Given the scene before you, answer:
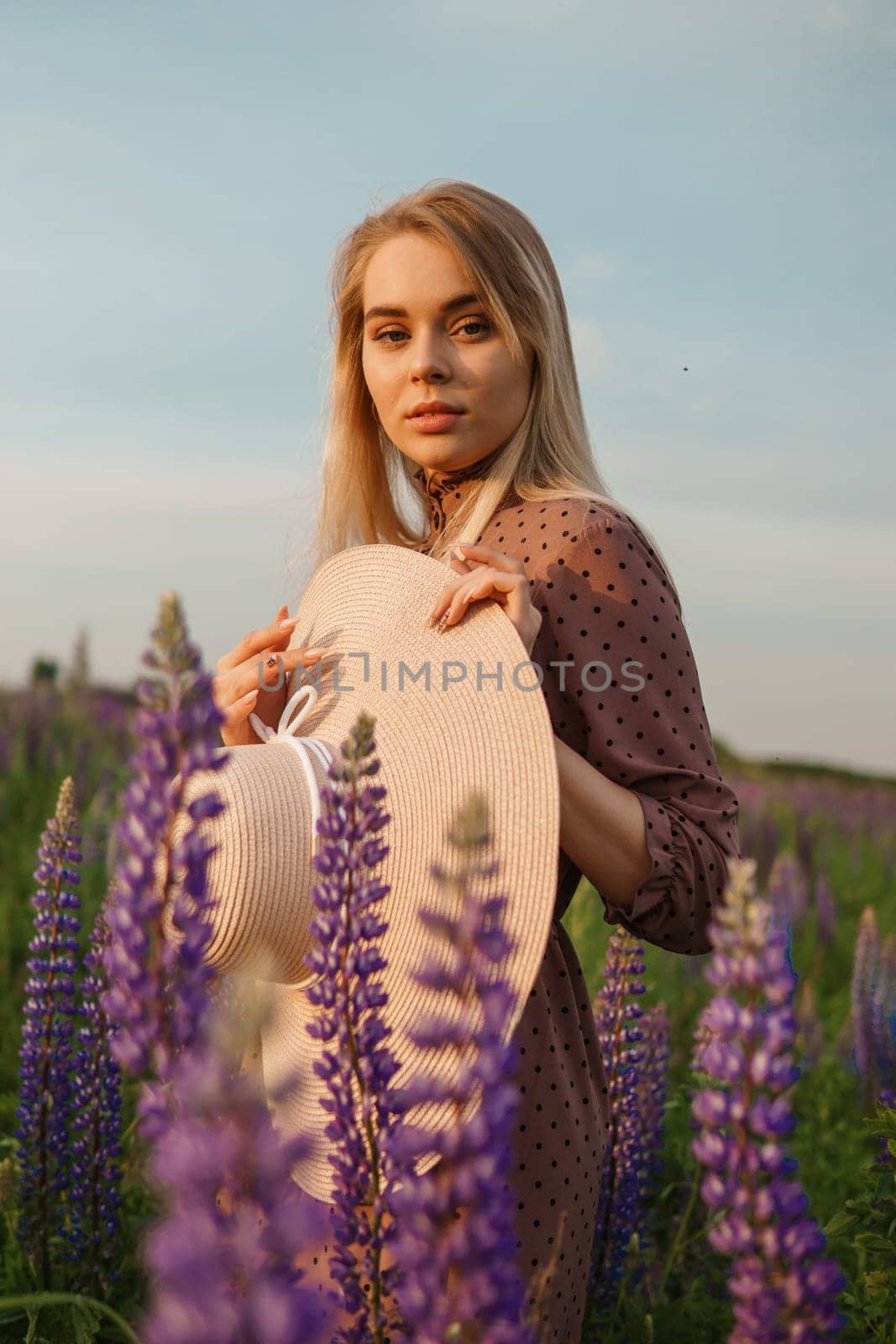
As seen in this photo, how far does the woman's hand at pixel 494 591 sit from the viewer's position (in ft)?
6.97

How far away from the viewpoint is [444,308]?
276cm

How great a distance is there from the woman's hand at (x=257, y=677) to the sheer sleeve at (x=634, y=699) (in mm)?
532

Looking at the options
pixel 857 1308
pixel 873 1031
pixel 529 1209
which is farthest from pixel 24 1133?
pixel 873 1031

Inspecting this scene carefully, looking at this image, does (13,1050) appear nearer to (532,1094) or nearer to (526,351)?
(532,1094)

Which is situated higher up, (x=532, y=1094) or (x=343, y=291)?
(x=343, y=291)

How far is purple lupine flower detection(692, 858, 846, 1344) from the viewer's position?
1155 millimetres

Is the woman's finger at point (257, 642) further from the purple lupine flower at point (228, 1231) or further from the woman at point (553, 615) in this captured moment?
the purple lupine flower at point (228, 1231)

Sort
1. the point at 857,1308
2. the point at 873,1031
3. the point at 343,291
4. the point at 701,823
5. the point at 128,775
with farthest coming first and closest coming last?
1. the point at 128,775
2. the point at 873,1031
3. the point at 343,291
4. the point at 857,1308
5. the point at 701,823

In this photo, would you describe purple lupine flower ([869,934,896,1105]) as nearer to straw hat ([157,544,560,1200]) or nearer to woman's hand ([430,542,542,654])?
straw hat ([157,544,560,1200])

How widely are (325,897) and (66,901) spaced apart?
137 cm

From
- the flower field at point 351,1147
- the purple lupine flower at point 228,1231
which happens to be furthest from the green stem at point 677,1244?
the purple lupine flower at point 228,1231

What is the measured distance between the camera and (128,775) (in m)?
8.41

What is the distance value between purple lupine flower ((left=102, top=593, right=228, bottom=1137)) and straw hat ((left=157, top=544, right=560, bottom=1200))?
2.24 ft

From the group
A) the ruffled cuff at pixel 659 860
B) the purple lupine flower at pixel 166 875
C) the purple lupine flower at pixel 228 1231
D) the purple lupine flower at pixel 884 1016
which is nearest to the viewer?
the purple lupine flower at pixel 228 1231
